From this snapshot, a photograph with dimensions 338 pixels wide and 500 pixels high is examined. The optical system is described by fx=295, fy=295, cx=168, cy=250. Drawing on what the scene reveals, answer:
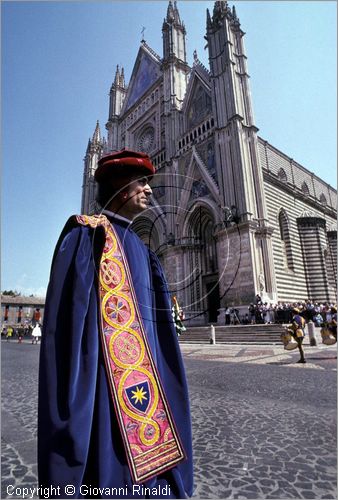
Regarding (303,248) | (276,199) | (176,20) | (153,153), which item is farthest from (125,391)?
(176,20)

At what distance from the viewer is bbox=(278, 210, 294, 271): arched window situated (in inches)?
869

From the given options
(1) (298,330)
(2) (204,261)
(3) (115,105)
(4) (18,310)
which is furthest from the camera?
(4) (18,310)

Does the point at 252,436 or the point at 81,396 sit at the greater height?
the point at 81,396

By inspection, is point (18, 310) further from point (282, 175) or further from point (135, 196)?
point (135, 196)

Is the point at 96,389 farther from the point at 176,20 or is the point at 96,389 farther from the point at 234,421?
the point at 176,20

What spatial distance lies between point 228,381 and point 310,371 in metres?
1.81

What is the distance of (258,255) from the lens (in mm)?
18016

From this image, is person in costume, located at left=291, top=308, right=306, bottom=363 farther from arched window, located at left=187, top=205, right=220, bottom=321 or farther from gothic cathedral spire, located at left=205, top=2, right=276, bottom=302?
arched window, located at left=187, top=205, right=220, bottom=321

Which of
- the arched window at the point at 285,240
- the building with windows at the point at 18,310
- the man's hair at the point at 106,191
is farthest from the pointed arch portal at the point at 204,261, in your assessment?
the building with windows at the point at 18,310

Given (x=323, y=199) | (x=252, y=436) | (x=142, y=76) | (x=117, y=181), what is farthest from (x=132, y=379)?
(x=142, y=76)

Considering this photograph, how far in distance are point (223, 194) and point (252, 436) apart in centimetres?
1800

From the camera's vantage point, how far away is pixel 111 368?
1469 millimetres

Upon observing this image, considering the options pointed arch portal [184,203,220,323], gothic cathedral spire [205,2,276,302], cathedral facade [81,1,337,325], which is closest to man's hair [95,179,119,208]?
cathedral facade [81,1,337,325]

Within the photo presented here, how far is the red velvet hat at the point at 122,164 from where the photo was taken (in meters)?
1.82
